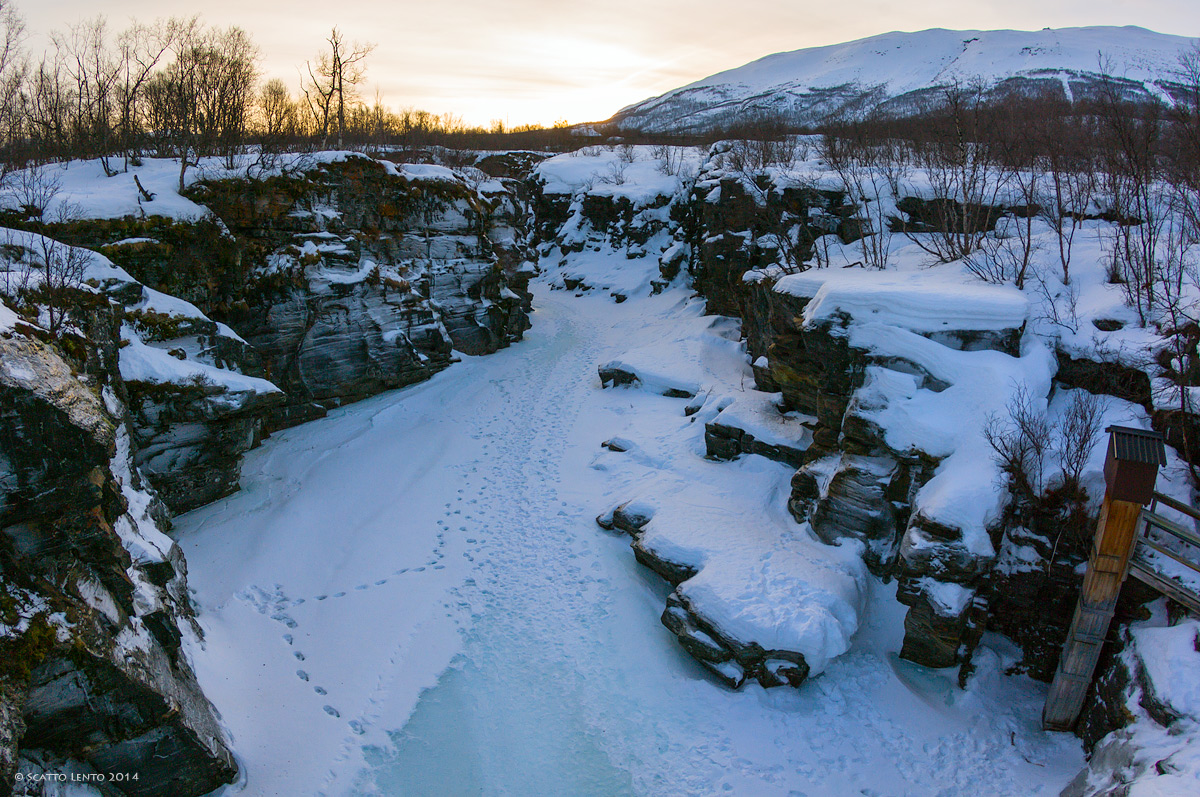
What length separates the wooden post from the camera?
24.5 feet

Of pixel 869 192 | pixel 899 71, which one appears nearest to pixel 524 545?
pixel 869 192

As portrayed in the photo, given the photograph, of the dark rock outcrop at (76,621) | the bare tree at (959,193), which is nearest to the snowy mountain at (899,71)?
the bare tree at (959,193)

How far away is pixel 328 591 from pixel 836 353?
10123 millimetres

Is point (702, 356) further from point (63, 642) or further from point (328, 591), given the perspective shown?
point (63, 642)

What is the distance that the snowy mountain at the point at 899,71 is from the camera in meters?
58.3

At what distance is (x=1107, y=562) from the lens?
7.89 metres

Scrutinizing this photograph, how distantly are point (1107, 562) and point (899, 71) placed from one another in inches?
3508

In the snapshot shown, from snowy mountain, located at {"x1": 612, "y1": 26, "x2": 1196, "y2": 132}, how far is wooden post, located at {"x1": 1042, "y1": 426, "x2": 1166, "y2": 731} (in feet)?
163

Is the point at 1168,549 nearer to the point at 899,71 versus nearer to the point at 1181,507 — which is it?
the point at 1181,507

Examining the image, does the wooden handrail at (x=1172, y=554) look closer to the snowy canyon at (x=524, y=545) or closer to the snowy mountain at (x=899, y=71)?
the snowy canyon at (x=524, y=545)

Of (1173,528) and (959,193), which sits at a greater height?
(959,193)

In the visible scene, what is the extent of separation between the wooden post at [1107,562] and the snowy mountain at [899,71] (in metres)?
49.6

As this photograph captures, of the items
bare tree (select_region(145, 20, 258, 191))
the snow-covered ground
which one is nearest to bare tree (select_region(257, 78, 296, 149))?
bare tree (select_region(145, 20, 258, 191))

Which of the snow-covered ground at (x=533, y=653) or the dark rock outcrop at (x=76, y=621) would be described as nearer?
the dark rock outcrop at (x=76, y=621)
